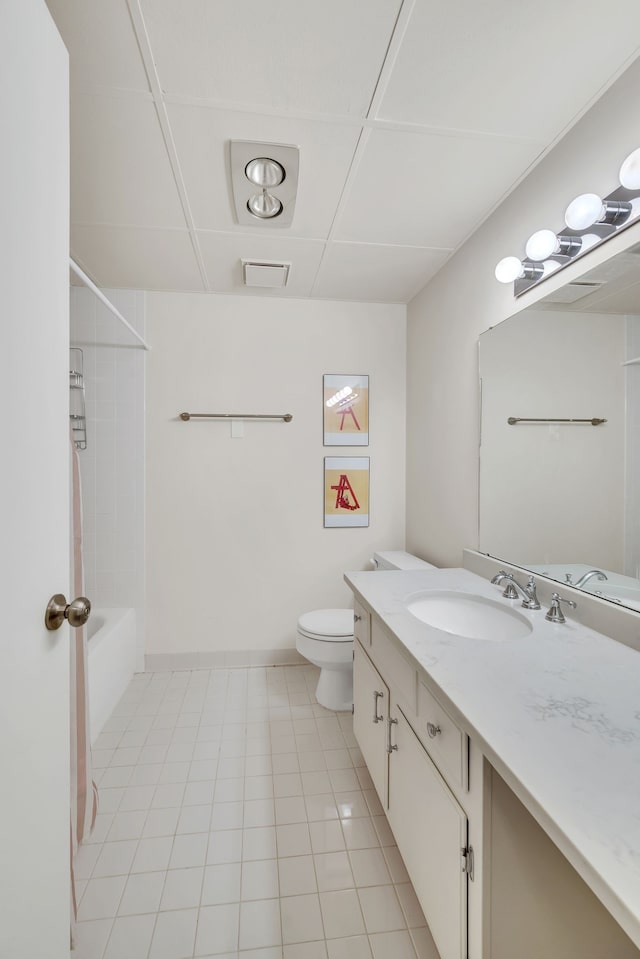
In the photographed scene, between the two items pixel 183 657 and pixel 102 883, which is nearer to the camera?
pixel 102 883

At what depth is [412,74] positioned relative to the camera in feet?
3.92

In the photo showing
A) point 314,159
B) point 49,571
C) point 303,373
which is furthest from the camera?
point 303,373

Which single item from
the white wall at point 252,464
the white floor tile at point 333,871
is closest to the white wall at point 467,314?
the white wall at point 252,464

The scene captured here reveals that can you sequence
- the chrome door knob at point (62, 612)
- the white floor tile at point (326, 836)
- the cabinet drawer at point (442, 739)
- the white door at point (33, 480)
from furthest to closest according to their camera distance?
the white floor tile at point (326, 836)
the cabinet drawer at point (442, 739)
the chrome door knob at point (62, 612)
the white door at point (33, 480)

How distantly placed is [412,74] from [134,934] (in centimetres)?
239

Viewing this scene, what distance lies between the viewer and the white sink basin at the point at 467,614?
142 cm

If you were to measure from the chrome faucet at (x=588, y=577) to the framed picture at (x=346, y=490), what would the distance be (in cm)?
157

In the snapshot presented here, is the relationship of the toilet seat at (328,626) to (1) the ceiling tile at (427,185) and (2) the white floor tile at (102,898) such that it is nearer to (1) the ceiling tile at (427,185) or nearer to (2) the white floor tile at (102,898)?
(2) the white floor tile at (102,898)

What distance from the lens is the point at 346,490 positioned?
9.32ft

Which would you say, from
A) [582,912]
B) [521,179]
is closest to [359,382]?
[521,179]

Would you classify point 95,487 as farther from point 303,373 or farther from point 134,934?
point 134,934

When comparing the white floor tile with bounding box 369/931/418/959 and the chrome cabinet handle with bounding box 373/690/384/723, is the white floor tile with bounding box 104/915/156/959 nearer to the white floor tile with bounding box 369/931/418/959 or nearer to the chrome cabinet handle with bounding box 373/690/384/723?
the white floor tile with bounding box 369/931/418/959

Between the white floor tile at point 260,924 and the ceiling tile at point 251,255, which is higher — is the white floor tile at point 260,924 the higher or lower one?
the lower one

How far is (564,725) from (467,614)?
78 centimetres
